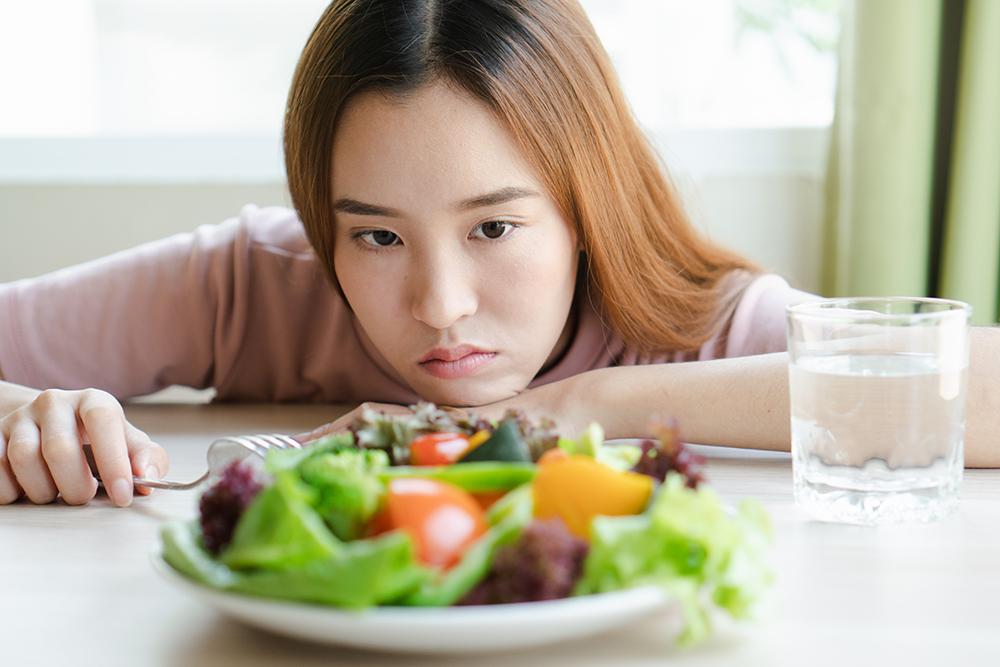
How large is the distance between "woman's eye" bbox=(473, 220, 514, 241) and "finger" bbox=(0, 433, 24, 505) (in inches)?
20.3

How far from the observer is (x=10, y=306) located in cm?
154

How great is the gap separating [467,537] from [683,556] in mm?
104

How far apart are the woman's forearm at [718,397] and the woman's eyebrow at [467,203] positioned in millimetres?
208

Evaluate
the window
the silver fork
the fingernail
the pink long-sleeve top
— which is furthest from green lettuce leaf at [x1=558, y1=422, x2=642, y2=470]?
the window

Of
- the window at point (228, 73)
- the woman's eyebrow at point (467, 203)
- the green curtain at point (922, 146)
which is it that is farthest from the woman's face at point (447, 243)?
the window at point (228, 73)

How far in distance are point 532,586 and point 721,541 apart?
9 cm

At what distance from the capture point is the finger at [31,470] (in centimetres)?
93

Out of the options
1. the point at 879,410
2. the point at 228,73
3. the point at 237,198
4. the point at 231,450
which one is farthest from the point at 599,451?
the point at 228,73

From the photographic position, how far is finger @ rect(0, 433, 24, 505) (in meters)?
0.94

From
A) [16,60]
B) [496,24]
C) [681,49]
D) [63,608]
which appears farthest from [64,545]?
[16,60]

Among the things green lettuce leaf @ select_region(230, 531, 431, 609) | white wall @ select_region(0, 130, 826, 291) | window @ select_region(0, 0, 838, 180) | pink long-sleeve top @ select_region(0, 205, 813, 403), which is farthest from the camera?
window @ select_region(0, 0, 838, 180)

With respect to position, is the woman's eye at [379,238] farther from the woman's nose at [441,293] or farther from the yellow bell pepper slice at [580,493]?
the yellow bell pepper slice at [580,493]

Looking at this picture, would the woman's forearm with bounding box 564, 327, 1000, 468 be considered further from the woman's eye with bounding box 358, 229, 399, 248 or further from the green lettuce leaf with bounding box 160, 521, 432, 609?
the green lettuce leaf with bounding box 160, 521, 432, 609

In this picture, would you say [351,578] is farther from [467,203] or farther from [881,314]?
[467,203]
